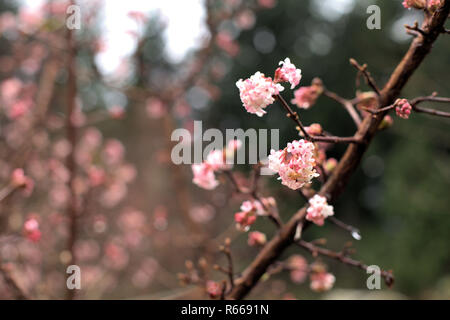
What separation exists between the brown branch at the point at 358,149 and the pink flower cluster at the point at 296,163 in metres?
0.15

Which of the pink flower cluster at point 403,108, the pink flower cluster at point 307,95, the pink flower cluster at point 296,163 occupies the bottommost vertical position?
the pink flower cluster at point 296,163

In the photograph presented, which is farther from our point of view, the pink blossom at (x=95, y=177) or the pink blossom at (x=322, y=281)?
the pink blossom at (x=95, y=177)

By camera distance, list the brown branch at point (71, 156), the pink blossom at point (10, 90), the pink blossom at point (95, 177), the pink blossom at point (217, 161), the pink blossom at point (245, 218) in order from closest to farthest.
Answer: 1. the pink blossom at point (245, 218)
2. the pink blossom at point (217, 161)
3. the brown branch at point (71, 156)
4. the pink blossom at point (95, 177)
5. the pink blossom at point (10, 90)

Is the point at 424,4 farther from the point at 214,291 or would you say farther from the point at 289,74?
the point at 214,291

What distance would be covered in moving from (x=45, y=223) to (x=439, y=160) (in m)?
4.77

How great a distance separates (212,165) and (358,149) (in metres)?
0.35

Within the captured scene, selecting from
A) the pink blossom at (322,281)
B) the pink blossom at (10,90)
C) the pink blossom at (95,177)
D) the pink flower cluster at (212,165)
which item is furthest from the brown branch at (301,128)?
the pink blossom at (10,90)

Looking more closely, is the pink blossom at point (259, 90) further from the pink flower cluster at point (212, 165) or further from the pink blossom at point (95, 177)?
the pink blossom at point (95, 177)

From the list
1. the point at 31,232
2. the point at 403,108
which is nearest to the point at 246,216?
the point at 403,108

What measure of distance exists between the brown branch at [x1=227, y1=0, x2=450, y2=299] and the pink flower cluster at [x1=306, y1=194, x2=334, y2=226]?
6 centimetres

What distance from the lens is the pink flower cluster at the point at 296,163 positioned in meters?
0.57

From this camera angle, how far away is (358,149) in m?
0.68

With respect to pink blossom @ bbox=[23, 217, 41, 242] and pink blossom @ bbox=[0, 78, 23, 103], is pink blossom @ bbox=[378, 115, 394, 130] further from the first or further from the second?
pink blossom @ bbox=[0, 78, 23, 103]
